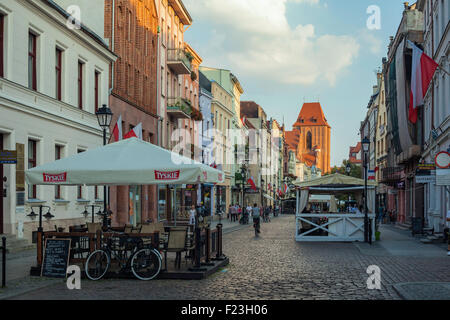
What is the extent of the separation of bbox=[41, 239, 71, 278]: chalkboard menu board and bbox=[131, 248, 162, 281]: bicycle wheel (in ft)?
4.82

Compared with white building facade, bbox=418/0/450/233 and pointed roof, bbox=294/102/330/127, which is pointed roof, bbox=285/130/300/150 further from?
white building facade, bbox=418/0/450/233

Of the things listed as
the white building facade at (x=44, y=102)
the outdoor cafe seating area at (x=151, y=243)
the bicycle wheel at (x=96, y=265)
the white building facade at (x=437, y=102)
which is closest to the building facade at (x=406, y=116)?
the white building facade at (x=437, y=102)

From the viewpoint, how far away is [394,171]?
151ft

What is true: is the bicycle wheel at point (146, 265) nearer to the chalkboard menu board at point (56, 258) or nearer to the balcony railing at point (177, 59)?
the chalkboard menu board at point (56, 258)

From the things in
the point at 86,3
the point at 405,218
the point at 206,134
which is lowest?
the point at 405,218

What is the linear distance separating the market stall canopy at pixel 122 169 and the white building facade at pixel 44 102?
231 inches

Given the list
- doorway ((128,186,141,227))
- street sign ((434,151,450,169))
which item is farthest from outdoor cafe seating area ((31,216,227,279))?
doorway ((128,186,141,227))

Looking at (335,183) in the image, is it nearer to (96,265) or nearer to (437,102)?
(437,102)

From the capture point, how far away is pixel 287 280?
12.3 m

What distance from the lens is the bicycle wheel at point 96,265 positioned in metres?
12.3

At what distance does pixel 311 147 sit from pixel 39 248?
18292cm

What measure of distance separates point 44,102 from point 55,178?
9.13m
